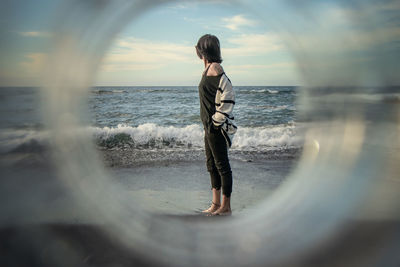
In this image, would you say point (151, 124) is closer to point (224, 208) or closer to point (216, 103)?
point (224, 208)

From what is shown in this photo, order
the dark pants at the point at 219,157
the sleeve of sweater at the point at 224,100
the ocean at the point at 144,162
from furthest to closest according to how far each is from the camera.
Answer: the dark pants at the point at 219,157, the sleeve of sweater at the point at 224,100, the ocean at the point at 144,162

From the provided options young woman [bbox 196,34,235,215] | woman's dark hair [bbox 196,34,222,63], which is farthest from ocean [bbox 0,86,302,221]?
woman's dark hair [bbox 196,34,222,63]

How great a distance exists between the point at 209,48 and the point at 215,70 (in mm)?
174

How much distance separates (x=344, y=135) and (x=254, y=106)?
12.3 metres

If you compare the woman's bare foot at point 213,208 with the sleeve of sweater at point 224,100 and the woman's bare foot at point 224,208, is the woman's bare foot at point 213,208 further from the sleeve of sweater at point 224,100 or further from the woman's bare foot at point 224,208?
the sleeve of sweater at point 224,100

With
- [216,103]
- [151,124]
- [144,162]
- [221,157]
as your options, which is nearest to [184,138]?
[144,162]

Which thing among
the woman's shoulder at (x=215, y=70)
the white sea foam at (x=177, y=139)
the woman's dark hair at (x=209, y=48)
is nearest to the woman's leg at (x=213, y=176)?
the woman's shoulder at (x=215, y=70)

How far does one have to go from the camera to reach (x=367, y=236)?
5.18ft

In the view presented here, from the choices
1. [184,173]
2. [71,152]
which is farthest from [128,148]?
[71,152]

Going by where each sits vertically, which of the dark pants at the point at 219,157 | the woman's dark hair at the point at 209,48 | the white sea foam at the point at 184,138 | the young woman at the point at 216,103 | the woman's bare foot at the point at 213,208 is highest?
the woman's dark hair at the point at 209,48

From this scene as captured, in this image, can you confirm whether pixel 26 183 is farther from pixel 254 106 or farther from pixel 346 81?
pixel 254 106

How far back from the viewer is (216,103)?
225 centimetres

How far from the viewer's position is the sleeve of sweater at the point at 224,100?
218 centimetres

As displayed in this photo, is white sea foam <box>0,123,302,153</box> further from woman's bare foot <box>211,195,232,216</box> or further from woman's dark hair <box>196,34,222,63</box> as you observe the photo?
woman's dark hair <box>196,34,222,63</box>
